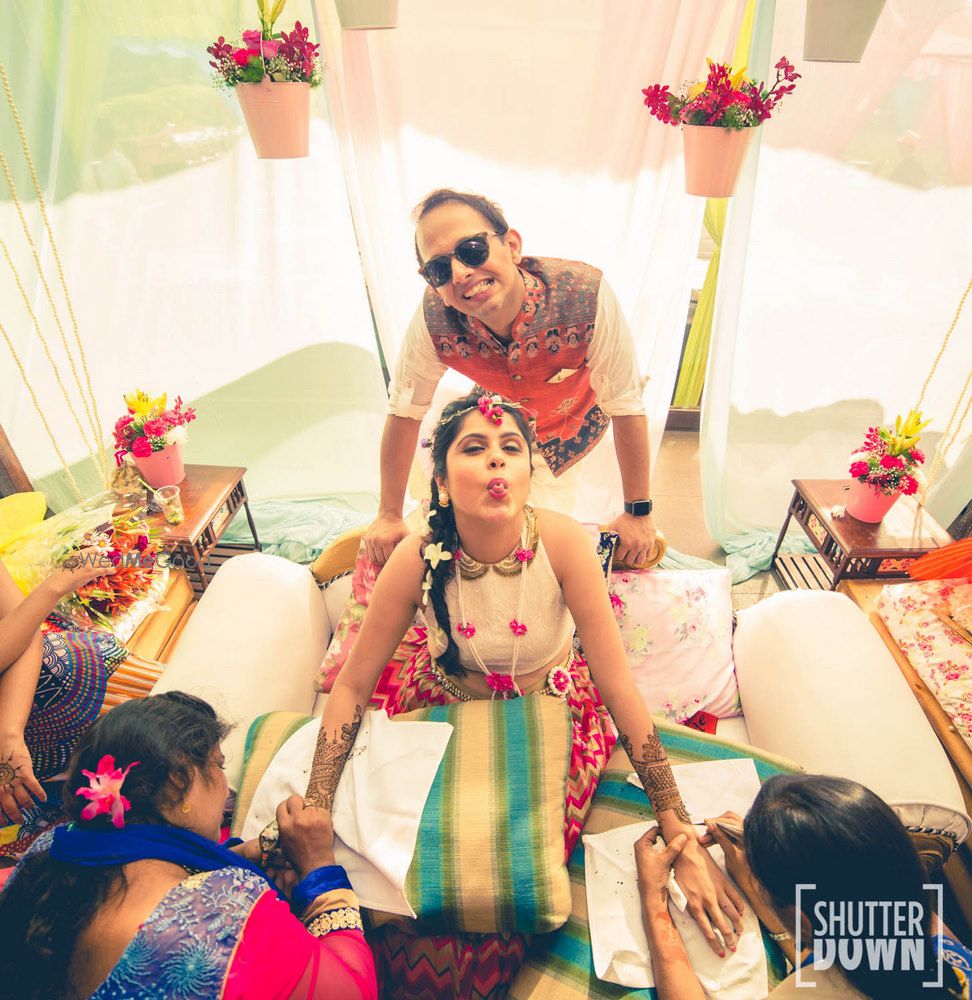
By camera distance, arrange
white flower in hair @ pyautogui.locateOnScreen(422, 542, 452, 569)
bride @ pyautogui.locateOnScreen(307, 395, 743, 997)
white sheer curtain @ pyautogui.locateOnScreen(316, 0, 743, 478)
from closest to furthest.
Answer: bride @ pyautogui.locateOnScreen(307, 395, 743, 997) < white flower in hair @ pyautogui.locateOnScreen(422, 542, 452, 569) < white sheer curtain @ pyautogui.locateOnScreen(316, 0, 743, 478)

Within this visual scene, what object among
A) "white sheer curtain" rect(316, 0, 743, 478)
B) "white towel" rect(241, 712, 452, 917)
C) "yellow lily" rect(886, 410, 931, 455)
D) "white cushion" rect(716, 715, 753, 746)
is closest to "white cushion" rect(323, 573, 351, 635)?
"white towel" rect(241, 712, 452, 917)

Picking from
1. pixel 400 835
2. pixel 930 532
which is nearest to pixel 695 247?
pixel 930 532

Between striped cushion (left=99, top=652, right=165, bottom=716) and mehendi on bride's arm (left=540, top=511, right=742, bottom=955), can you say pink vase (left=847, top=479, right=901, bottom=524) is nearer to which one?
mehendi on bride's arm (left=540, top=511, right=742, bottom=955)

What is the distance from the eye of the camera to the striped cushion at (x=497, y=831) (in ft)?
4.58

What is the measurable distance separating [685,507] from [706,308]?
1.18 meters

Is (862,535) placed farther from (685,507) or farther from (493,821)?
(493,821)

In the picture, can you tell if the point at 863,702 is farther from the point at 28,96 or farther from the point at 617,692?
the point at 28,96

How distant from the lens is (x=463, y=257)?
1.82m

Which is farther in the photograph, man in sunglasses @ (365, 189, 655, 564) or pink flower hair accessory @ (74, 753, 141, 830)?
man in sunglasses @ (365, 189, 655, 564)

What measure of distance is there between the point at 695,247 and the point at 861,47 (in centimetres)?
115

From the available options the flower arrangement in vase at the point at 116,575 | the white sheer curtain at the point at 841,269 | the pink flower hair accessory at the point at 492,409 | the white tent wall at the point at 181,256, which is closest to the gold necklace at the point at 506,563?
the pink flower hair accessory at the point at 492,409

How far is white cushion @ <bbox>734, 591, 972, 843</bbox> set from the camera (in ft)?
5.61

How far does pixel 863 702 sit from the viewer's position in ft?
6.21

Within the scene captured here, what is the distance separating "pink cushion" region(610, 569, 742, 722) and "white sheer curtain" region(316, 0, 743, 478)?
1.40 metres
